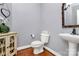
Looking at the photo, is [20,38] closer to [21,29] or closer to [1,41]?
[21,29]

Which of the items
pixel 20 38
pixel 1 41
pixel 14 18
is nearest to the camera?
pixel 1 41

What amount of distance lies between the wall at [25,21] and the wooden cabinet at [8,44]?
9 centimetres

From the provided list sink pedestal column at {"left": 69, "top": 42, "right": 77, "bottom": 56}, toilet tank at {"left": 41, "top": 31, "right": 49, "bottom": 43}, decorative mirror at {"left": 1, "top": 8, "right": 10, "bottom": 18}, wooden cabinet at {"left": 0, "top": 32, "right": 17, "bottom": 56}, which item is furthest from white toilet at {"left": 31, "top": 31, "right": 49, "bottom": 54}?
decorative mirror at {"left": 1, "top": 8, "right": 10, "bottom": 18}

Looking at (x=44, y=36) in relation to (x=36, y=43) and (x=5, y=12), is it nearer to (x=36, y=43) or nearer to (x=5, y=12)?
(x=36, y=43)

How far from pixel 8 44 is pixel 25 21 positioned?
48 cm

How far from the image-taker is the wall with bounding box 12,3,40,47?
172 centimetres

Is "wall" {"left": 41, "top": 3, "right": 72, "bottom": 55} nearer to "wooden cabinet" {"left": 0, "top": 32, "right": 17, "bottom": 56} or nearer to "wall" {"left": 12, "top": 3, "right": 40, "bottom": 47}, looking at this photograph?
"wall" {"left": 12, "top": 3, "right": 40, "bottom": 47}

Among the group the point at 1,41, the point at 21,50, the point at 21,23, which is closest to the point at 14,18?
the point at 21,23

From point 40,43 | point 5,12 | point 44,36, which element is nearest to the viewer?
point 5,12

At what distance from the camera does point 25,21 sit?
1807 millimetres

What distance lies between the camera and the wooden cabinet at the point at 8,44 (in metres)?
1.65

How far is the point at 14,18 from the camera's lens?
1.73 m

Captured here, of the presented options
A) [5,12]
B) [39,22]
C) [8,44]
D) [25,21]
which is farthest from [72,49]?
[5,12]

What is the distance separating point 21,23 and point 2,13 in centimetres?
35
